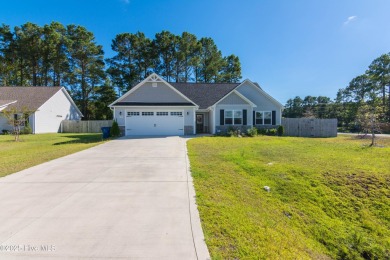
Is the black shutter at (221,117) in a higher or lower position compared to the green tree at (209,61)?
A: lower

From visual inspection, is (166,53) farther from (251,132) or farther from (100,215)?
(100,215)

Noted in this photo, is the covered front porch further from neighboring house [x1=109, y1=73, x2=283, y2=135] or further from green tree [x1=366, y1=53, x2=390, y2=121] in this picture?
green tree [x1=366, y1=53, x2=390, y2=121]

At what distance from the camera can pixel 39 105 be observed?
22.4 metres

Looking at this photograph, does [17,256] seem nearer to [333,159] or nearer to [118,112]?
[333,159]

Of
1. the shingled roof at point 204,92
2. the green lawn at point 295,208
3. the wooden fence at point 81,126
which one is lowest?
the green lawn at point 295,208

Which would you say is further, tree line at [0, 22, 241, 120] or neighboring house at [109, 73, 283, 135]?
tree line at [0, 22, 241, 120]

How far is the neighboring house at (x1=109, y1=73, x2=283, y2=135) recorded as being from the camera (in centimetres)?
1750

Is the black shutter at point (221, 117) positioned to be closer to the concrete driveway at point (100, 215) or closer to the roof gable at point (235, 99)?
the roof gable at point (235, 99)

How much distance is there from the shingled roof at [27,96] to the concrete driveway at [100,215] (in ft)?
70.7

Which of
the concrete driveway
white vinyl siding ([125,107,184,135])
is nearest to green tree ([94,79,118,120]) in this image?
white vinyl siding ([125,107,184,135])

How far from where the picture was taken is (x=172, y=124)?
17812 mm

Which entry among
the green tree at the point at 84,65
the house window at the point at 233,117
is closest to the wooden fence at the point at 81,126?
the green tree at the point at 84,65

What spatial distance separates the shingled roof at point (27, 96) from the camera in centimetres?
2259

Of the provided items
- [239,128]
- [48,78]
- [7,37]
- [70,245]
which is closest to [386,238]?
[70,245]
